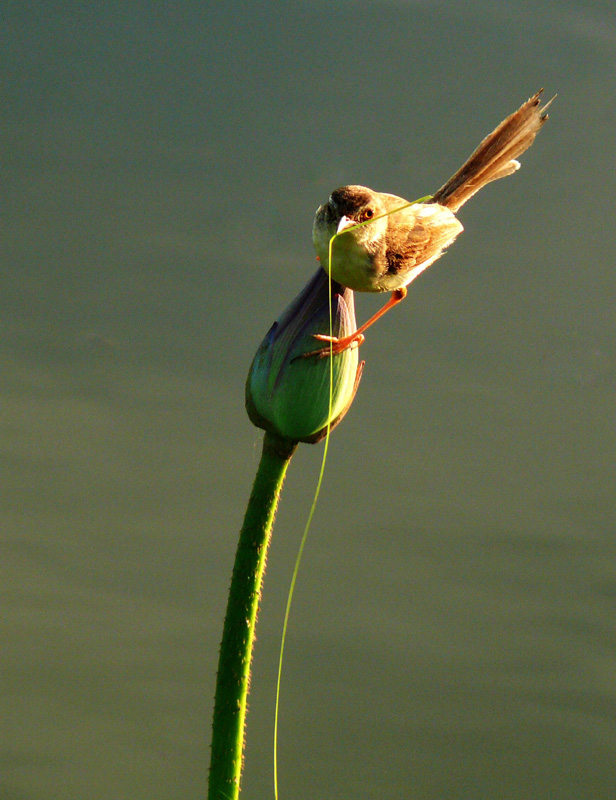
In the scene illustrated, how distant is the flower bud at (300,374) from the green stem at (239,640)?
0.06 m

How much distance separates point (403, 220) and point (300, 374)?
517 millimetres

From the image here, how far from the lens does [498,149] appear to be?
1.27m

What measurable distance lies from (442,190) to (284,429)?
0.63m

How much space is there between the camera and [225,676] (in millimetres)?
781

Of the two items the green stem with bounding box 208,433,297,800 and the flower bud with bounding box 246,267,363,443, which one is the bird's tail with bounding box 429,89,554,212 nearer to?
the flower bud with bounding box 246,267,363,443

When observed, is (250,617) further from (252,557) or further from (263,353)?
(263,353)

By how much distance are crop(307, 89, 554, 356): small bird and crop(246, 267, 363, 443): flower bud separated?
0.11m

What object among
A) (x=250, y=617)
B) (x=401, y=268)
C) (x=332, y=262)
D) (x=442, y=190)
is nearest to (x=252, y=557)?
(x=250, y=617)

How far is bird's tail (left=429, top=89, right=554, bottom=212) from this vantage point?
1.25 metres

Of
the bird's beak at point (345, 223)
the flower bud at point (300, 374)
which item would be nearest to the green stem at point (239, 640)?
→ the flower bud at point (300, 374)

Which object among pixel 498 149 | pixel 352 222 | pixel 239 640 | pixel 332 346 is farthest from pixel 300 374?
pixel 498 149

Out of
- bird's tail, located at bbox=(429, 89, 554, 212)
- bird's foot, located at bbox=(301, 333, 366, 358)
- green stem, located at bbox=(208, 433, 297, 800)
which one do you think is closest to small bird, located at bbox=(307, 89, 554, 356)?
bird's tail, located at bbox=(429, 89, 554, 212)

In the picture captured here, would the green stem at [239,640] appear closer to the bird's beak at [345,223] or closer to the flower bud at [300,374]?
the flower bud at [300,374]

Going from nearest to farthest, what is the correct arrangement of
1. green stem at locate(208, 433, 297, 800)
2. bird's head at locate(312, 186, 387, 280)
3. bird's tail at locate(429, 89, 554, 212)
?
green stem at locate(208, 433, 297, 800) → bird's head at locate(312, 186, 387, 280) → bird's tail at locate(429, 89, 554, 212)
